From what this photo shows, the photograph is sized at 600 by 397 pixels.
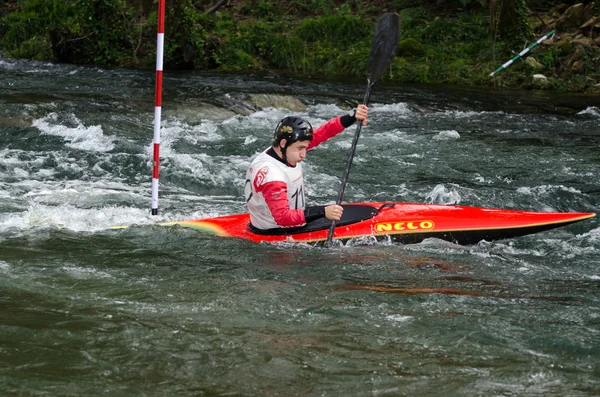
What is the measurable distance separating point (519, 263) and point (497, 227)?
1.19 ft

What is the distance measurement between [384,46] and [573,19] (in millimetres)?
10595

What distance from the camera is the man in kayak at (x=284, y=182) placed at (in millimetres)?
5102

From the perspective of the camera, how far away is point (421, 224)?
17.6ft

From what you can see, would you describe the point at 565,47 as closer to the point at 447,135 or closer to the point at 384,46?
the point at 447,135

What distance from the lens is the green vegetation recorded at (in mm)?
14625

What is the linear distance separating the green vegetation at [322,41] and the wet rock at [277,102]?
3.55m

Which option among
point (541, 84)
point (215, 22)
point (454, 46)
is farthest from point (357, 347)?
point (215, 22)

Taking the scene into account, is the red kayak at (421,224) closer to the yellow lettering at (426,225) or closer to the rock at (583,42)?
the yellow lettering at (426,225)

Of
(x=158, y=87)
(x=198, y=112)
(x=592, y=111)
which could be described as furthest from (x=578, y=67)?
(x=158, y=87)

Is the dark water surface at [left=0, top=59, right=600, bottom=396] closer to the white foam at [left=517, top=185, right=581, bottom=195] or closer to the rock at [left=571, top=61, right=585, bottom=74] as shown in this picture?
the white foam at [left=517, top=185, right=581, bottom=195]

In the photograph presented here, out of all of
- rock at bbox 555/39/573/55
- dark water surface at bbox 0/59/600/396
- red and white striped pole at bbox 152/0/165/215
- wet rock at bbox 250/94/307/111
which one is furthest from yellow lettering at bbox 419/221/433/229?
rock at bbox 555/39/573/55

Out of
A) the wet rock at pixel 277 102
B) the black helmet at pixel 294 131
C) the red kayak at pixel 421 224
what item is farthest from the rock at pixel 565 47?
the black helmet at pixel 294 131

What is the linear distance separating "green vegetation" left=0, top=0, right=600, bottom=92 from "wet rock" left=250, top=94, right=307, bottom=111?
355cm

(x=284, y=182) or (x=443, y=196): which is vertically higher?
(x=284, y=182)
